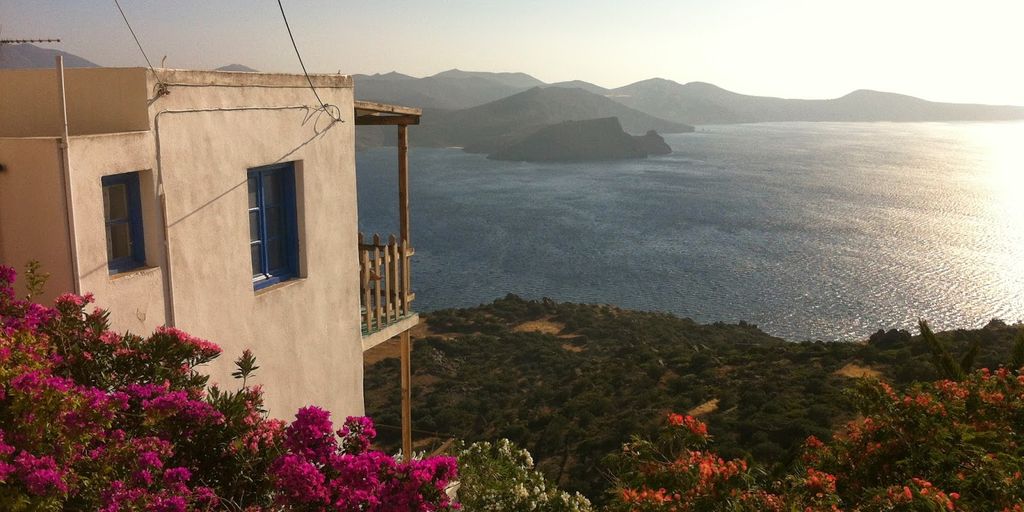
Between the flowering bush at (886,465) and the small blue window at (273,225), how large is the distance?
10.8 feet

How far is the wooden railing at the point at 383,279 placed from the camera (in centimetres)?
809

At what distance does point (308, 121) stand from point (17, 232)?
258 centimetres

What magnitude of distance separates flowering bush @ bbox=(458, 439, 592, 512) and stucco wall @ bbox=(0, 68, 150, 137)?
3241 millimetres

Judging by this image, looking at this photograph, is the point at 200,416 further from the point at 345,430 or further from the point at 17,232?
the point at 17,232

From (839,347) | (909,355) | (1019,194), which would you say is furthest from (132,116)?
(1019,194)

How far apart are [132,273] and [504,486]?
9.23 feet

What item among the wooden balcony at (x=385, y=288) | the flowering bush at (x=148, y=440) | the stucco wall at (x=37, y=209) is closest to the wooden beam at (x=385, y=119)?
the wooden balcony at (x=385, y=288)

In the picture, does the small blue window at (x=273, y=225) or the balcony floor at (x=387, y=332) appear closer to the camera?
the small blue window at (x=273, y=225)

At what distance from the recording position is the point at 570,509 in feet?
17.9

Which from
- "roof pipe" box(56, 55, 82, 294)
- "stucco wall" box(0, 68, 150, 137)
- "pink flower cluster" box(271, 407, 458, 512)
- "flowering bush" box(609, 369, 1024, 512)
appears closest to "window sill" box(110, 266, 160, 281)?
"roof pipe" box(56, 55, 82, 294)

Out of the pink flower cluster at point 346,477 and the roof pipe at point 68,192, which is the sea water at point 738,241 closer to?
the roof pipe at point 68,192

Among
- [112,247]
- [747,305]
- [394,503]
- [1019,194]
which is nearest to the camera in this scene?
[394,503]

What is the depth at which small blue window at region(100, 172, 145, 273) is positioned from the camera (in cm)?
520

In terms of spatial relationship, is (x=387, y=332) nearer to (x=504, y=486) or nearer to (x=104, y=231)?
(x=504, y=486)
